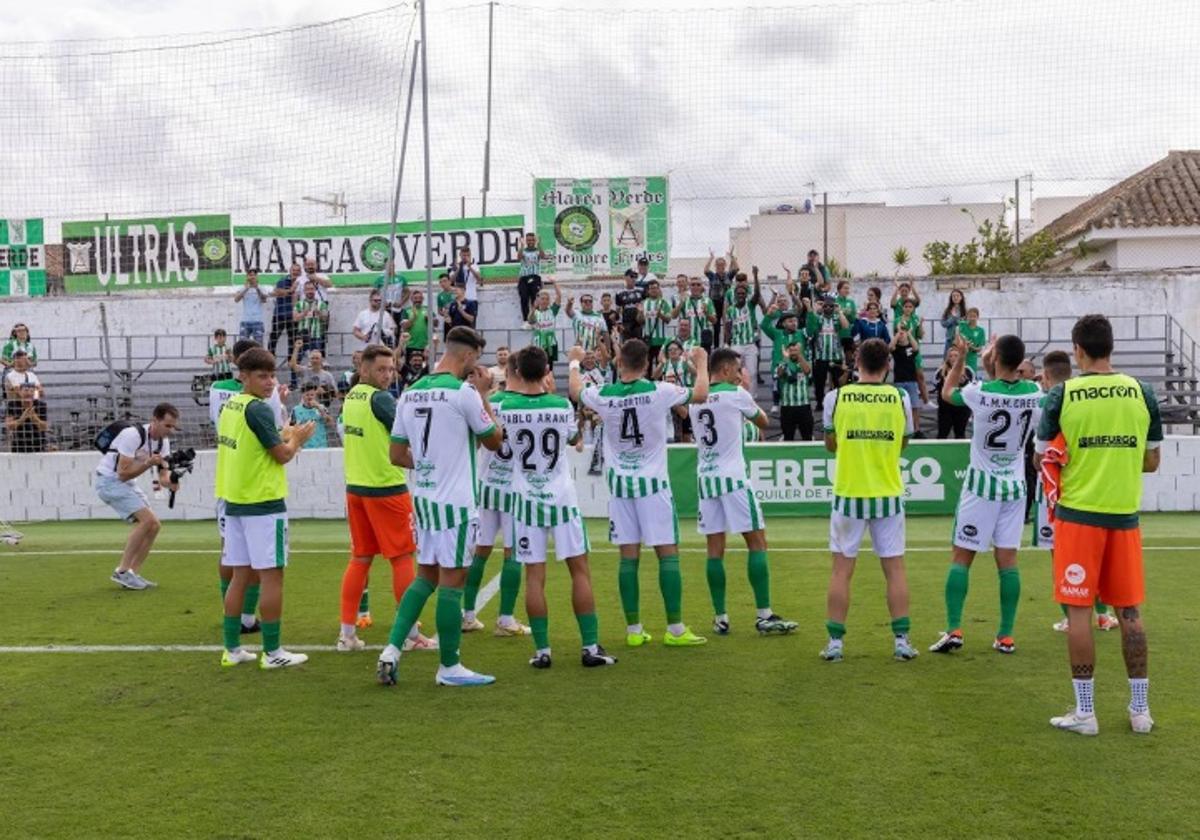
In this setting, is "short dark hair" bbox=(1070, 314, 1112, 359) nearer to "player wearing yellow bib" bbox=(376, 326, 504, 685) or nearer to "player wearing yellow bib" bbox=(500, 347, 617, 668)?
"player wearing yellow bib" bbox=(500, 347, 617, 668)

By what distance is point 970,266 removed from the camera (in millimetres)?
42344

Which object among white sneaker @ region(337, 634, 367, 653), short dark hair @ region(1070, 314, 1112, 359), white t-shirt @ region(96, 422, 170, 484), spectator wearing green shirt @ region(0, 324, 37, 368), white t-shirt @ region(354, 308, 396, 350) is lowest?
white sneaker @ region(337, 634, 367, 653)

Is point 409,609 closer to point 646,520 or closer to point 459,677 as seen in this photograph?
point 459,677

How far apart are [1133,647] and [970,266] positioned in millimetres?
37755

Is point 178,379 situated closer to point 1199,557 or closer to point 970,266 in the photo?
point 1199,557

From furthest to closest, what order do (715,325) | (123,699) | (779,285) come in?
(779,285) → (715,325) → (123,699)

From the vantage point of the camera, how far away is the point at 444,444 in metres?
7.77

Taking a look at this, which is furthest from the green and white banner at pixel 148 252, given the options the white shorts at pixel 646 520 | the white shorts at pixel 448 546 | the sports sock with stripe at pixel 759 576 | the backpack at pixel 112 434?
the white shorts at pixel 448 546

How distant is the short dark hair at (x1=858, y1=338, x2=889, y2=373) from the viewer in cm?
843

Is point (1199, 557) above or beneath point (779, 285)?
beneath

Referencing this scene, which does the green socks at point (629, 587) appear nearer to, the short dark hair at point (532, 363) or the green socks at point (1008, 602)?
the short dark hair at point (532, 363)

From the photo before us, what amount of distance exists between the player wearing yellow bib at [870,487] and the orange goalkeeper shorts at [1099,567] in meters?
1.91

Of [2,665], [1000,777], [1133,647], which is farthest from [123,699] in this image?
[1133,647]

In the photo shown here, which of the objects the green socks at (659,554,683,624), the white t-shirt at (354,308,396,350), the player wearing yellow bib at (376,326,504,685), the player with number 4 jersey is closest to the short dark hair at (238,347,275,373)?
the player wearing yellow bib at (376,326,504,685)
